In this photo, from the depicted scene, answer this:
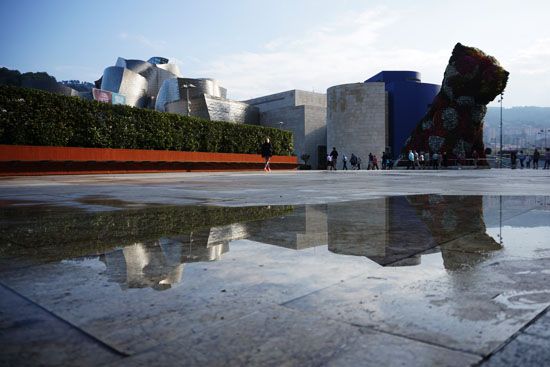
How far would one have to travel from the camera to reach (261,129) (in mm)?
27859

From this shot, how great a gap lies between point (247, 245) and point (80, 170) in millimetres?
16738

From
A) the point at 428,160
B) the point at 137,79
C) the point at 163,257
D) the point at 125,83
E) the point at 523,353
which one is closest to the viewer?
the point at 523,353

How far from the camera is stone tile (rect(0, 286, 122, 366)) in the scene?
106 cm

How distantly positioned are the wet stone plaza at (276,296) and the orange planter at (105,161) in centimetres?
1417

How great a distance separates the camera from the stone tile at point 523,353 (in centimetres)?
101

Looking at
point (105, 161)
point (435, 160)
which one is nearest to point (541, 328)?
point (105, 161)

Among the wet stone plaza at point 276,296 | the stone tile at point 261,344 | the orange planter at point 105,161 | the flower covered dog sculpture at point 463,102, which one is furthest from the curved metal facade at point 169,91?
the stone tile at point 261,344

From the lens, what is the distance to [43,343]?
3.76 ft

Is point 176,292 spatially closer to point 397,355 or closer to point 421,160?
point 397,355

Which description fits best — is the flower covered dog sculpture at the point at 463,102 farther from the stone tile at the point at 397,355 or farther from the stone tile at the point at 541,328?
the stone tile at the point at 397,355

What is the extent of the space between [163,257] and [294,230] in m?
1.13

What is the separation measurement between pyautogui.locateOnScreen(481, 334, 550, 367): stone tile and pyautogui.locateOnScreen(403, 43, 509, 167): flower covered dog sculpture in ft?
108

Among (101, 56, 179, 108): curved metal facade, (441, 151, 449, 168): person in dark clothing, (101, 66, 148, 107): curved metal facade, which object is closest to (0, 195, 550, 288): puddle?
(441, 151, 449, 168): person in dark clothing

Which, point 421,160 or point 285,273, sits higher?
point 421,160
